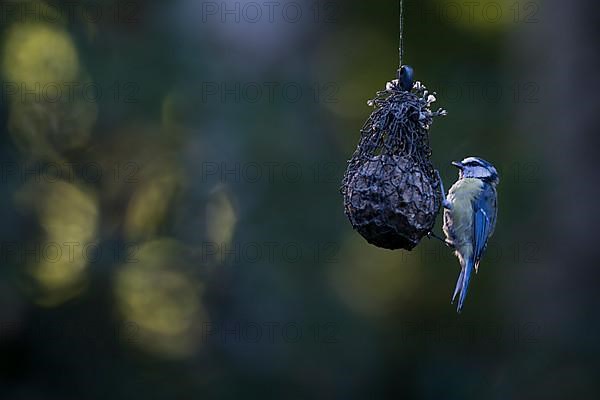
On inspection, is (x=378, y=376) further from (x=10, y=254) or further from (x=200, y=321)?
(x=10, y=254)

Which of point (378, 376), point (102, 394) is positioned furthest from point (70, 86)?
point (378, 376)

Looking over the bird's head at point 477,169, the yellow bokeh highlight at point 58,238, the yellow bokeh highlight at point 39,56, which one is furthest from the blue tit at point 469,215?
the yellow bokeh highlight at point 39,56

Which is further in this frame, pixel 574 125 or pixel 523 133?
pixel 523 133

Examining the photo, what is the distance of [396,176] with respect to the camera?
13.3 ft

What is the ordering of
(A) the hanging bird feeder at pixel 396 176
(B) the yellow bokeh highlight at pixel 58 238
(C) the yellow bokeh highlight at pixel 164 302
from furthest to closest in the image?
(C) the yellow bokeh highlight at pixel 164 302, (B) the yellow bokeh highlight at pixel 58 238, (A) the hanging bird feeder at pixel 396 176

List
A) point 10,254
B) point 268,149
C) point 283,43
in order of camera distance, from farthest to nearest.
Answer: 1. point 283,43
2. point 268,149
3. point 10,254

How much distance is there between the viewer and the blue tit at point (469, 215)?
16.3 ft

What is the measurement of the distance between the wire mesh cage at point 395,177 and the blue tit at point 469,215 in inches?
28.2

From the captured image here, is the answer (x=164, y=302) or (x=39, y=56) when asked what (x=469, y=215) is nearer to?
(x=164, y=302)

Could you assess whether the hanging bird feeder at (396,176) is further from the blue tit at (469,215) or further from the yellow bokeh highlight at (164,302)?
the yellow bokeh highlight at (164,302)

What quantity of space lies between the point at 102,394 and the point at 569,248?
4.66m

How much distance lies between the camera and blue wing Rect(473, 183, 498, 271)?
16.4ft

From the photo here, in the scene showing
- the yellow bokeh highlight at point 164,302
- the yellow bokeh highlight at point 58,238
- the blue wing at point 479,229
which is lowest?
the yellow bokeh highlight at point 164,302

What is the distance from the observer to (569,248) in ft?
23.5
